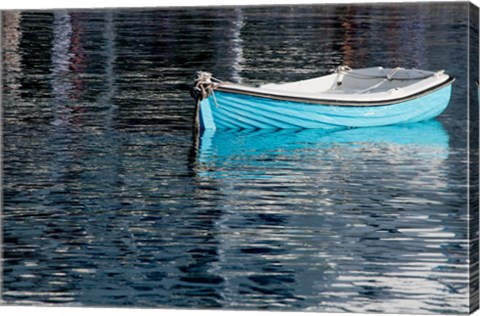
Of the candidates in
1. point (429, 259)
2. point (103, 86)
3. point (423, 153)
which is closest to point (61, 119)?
point (103, 86)

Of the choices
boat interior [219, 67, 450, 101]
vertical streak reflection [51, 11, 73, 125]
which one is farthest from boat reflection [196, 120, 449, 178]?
vertical streak reflection [51, 11, 73, 125]

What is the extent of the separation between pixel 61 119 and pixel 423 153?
3.61m

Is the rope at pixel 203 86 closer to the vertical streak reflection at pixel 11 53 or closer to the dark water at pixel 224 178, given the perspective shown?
the dark water at pixel 224 178

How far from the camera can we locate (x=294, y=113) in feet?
59.2

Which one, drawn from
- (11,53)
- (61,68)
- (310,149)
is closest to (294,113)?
(310,149)

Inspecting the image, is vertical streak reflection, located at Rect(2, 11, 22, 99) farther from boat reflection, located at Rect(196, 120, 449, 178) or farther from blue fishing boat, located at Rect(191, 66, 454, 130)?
blue fishing boat, located at Rect(191, 66, 454, 130)

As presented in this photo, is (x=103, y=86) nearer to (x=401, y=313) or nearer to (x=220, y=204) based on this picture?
(x=220, y=204)

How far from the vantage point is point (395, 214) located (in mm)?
14211

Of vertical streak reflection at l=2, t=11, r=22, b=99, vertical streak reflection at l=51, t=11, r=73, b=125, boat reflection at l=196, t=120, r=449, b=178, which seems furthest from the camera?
boat reflection at l=196, t=120, r=449, b=178

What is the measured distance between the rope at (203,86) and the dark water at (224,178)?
17 cm

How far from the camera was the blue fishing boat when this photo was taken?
680 inches

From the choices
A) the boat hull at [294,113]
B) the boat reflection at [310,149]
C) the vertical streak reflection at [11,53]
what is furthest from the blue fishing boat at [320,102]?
the vertical streak reflection at [11,53]

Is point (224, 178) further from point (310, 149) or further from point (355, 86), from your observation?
point (355, 86)

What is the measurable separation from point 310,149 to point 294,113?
118 centimetres
